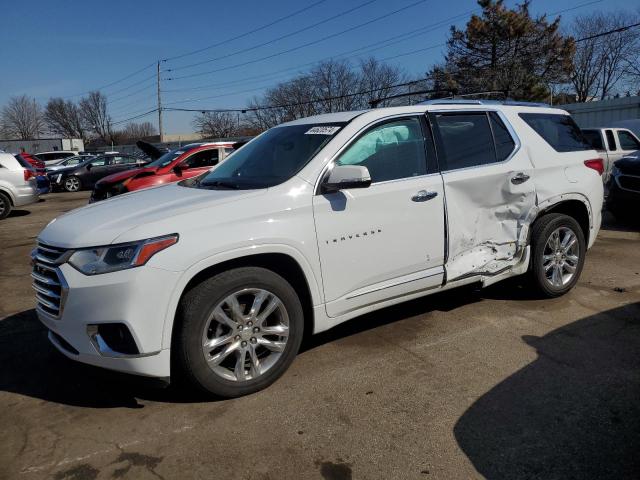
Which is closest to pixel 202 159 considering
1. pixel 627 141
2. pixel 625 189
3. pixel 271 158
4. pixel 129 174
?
pixel 129 174

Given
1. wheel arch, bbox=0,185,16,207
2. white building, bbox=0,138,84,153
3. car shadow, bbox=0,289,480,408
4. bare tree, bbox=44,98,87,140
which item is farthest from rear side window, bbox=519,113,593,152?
bare tree, bbox=44,98,87,140

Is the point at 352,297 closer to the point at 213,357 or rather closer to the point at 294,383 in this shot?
the point at 294,383

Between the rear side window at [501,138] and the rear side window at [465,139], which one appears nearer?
the rear side window at [465,139]

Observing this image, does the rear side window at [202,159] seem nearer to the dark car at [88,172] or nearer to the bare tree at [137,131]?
the dark car at [88,172]

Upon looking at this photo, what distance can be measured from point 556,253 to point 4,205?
42.1 feet

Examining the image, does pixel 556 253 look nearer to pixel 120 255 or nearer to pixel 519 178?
pixel 519 178

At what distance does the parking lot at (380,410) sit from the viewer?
8.43 ft

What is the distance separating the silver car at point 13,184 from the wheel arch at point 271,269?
1174cm

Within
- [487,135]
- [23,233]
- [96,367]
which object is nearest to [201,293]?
[96,367]

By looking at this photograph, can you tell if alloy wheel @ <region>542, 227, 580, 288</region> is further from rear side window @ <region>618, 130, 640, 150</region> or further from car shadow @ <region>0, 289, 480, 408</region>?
rear side window @ <region>618, 130, 640, 150</region>

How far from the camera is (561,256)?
4.80m

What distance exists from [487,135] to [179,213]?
279 centimetres

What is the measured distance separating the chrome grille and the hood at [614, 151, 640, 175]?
857 centimetres

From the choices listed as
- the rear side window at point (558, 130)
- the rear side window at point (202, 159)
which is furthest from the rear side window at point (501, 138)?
the rear side window at point (202, 159)
